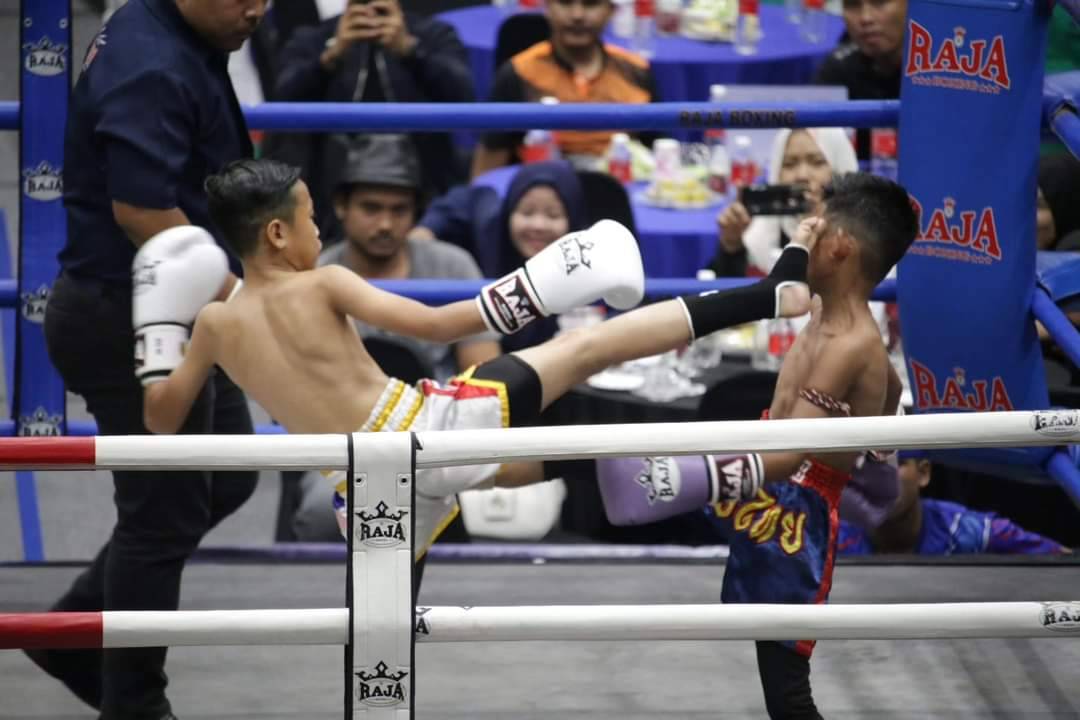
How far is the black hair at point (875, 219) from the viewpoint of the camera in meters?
2.32

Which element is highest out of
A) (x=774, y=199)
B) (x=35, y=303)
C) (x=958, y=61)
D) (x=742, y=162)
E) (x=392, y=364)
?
(x=958, y=61)

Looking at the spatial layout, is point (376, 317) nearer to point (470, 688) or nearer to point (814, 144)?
point (470, 688)

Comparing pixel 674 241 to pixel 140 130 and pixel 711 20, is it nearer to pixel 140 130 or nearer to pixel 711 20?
pixel 711 20

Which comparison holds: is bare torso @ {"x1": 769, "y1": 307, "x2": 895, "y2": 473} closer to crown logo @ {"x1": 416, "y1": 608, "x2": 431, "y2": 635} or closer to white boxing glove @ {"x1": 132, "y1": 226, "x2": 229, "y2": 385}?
crown logo @ {"x1": 416, "y1": 608, "x2": 431, "y2": 635}

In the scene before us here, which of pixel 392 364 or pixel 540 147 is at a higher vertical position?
pixel 540 147

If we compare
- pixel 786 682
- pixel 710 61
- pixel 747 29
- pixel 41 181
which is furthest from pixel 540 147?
pixel 786 682

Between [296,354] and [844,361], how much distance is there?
0.83 m

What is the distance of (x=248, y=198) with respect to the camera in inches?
87.4

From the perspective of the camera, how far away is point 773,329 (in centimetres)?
394

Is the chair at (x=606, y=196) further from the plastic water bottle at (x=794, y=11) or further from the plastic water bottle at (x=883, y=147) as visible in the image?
the plastic water bottle at (x=794, y=11)

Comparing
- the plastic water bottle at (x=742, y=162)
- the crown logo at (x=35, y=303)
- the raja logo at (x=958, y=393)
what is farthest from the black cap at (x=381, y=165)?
the raja logo at (x=958, y=393)

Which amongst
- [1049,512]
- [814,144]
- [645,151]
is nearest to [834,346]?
[1049,512]

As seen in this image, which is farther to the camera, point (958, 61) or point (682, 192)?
point (682, 192)

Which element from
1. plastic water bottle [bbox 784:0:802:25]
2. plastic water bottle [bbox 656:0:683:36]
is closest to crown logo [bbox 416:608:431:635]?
plastic water bottle [bbox 656:0:683:36]
